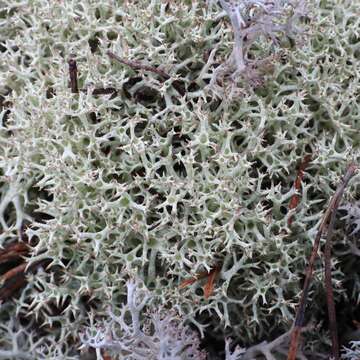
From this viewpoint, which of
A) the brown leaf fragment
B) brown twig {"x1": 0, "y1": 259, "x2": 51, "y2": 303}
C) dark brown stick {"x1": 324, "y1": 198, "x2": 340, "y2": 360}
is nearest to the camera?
dark brown stick {"x1": 324, "y1": 198, "x2": 340, "y2": 360}

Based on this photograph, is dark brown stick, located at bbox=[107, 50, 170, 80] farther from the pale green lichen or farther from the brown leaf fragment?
the brown leaf fragment

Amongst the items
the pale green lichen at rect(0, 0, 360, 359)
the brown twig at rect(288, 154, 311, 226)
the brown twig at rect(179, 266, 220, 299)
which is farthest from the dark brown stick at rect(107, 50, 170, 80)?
the brown twig at rect(179, 266, 220, 299)

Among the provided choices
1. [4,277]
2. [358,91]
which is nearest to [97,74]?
[4,277]

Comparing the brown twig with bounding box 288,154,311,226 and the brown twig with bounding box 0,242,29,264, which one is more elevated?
the brown twig with bounding box 288,154,311,226

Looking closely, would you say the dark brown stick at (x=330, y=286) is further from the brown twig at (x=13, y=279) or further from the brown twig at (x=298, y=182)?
the brown twig at (x=13, y=279)

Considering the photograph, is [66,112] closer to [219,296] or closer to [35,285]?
[35,285]

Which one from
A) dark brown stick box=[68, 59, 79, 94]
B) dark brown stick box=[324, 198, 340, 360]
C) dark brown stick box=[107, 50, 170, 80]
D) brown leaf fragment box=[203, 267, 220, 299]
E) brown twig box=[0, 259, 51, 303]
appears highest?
dark brown stick box=[107, 50, 170, 80]

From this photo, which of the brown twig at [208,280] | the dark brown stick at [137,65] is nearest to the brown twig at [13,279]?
the brown twig at [208,280]

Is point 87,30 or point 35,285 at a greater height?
point 87,30
